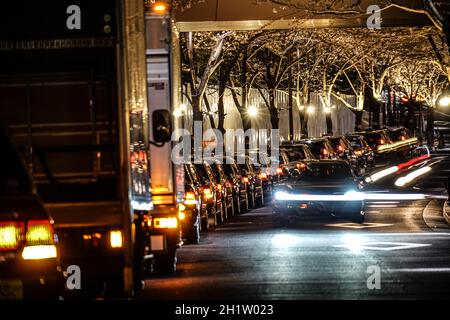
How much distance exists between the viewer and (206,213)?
24016 millimetres

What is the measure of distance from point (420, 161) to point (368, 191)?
11.9m

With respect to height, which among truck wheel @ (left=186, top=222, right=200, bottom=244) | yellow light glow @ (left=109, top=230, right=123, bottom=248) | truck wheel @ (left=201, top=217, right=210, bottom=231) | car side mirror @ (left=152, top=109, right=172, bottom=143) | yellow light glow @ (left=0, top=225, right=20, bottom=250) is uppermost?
car side mirror @ (left=152, top=109, right=172, bottom=143)

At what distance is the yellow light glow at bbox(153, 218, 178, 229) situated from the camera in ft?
48.2

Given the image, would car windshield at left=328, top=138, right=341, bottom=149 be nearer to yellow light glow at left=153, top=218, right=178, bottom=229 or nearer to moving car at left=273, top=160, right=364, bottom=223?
moving car at left=273, top=160, right=364, bottom=223

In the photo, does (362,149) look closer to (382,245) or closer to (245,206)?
(245,206)

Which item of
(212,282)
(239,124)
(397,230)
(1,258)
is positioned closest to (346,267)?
(212,282)

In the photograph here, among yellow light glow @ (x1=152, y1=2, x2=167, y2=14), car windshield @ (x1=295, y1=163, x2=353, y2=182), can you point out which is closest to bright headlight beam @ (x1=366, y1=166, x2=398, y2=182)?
car windshield @ (x1=295, y1=163, x2=353, y2=182)

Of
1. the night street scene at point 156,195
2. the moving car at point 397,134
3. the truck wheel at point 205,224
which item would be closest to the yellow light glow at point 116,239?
the night street scene at point 156,195

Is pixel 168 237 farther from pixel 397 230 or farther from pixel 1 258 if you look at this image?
pixel 397 230

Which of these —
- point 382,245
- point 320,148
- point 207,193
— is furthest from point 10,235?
point 320,148

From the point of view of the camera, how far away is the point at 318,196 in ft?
77.2

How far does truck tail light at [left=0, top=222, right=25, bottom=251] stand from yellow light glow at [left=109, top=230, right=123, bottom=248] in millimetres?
1917

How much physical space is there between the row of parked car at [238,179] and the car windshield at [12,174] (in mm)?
11232

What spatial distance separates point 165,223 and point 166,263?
1198mm
